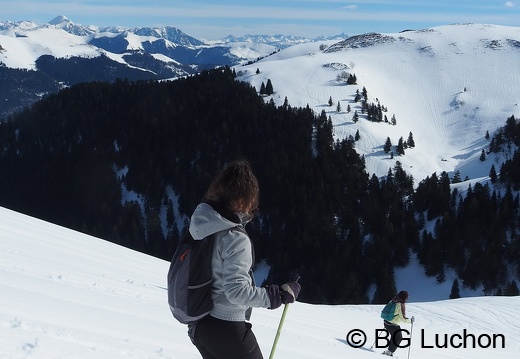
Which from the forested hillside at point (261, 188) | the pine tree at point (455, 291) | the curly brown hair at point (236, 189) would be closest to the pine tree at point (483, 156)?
the forested hillside at point (261, 188)

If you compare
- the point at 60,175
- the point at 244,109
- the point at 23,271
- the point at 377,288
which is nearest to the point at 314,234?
the point at 377,288

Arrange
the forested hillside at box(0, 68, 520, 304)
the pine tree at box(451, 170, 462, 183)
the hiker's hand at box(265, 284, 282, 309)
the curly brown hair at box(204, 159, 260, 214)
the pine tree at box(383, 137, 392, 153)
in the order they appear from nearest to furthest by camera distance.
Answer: the curly brown hair at box(204, 159, 260, 214)
the hiker's hand at box(265, 284, 282, 309)
the forested hillside at box(0, 68, 520, 304)
the pine tree at box(451, 170, 462, 183)
the pine tree at box(383, 137, 392, 153)

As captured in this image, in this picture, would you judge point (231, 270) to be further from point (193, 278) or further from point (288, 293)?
point (288, 293)

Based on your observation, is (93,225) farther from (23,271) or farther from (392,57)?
(392,57)

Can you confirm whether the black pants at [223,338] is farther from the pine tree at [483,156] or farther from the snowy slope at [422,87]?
the pine tree at [483,156]

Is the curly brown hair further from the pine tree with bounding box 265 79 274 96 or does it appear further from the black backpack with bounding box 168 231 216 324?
the pine tree with bounding box 265 79 274 96

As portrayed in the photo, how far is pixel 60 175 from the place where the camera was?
101 m

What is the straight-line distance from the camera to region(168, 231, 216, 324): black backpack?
371cm

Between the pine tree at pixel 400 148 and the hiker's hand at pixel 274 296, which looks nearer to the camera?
the hiker's hand at pixel 274 296

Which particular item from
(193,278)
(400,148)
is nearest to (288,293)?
(193,278)

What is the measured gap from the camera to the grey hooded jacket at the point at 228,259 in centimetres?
368

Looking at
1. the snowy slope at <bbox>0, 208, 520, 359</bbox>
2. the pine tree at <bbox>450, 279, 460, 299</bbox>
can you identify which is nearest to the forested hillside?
the pine tree at <bbox>450, 279, 460, 299</bbox>

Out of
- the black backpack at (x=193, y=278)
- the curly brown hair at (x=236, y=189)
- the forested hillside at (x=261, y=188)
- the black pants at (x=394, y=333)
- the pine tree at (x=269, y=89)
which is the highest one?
the curly brown hair at (x=236, y=189)

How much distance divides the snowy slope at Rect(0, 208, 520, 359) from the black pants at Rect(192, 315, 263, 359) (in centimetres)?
231
